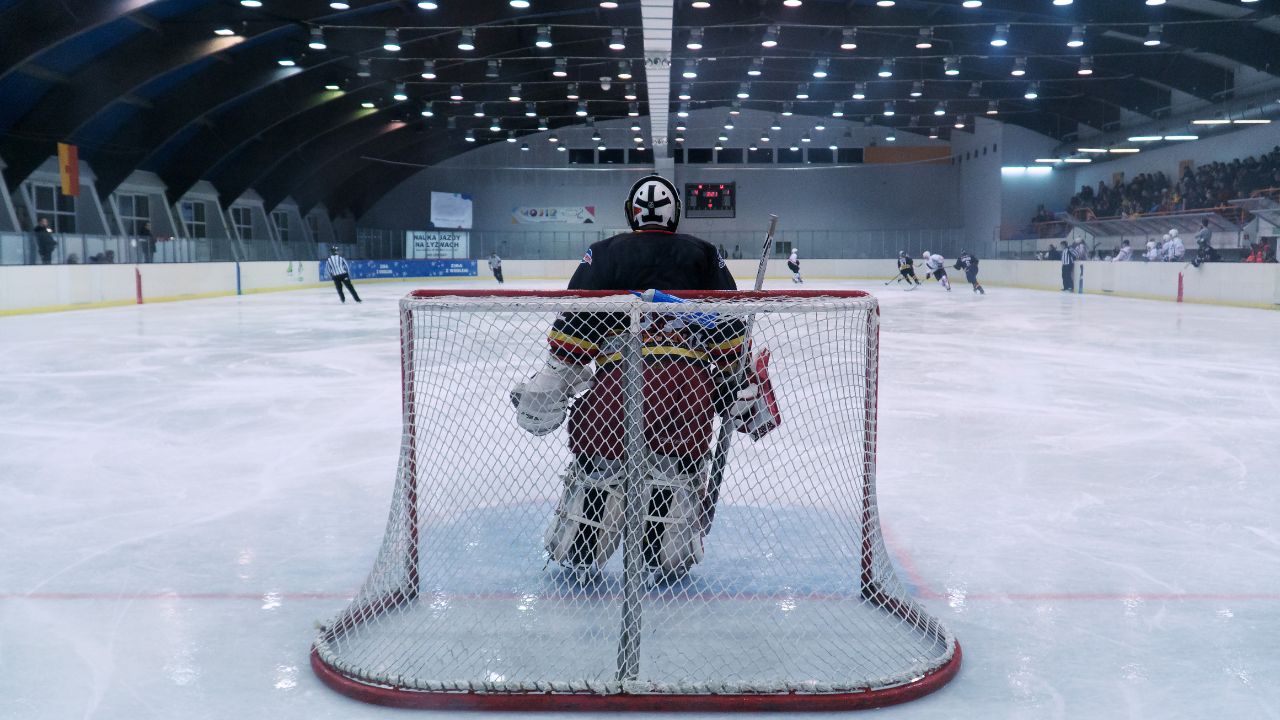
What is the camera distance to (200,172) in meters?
28.4

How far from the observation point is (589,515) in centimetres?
335

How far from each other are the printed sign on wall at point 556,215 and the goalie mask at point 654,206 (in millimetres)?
40783

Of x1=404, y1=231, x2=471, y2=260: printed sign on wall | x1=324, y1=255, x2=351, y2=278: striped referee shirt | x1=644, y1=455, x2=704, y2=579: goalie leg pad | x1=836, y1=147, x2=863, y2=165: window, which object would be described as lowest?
x1=644, y1=455, x2=704, y2=579: goalie leg pad

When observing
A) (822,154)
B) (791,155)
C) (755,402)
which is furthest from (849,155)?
(755,402)

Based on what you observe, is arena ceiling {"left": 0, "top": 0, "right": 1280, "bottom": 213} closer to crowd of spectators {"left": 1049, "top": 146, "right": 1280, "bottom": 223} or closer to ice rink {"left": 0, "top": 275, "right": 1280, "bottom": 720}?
crowd of spectators {"left": 1049, "top": 146, "right": 1280, "bottom": 223}

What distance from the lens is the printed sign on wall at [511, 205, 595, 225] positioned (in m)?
43.8

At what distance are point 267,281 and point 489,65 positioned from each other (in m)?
9.35

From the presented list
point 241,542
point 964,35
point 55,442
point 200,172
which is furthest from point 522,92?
point 241,542

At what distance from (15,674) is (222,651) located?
518 mm

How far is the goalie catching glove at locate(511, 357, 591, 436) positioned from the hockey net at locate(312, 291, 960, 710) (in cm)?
6

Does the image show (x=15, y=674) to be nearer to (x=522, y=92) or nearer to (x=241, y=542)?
(x=241, y=542)

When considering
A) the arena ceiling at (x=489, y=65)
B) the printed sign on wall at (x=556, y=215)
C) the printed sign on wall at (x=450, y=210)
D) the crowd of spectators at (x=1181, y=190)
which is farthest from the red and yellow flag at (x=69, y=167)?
the crowd of spectators at (x=1181, y=190)

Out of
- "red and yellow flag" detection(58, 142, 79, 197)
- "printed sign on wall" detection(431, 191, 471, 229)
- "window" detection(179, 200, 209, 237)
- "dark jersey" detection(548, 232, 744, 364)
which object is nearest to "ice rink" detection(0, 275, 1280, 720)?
"dark jersey" detection(548, 232, 744, 364)

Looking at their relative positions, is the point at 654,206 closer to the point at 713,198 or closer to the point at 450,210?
the point at 713,198
